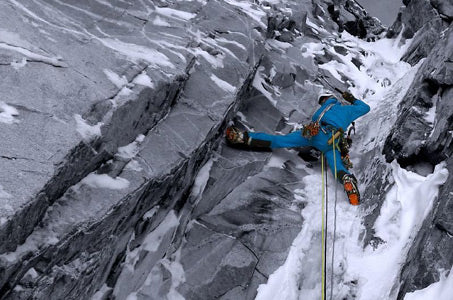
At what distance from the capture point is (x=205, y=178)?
20.2 ft

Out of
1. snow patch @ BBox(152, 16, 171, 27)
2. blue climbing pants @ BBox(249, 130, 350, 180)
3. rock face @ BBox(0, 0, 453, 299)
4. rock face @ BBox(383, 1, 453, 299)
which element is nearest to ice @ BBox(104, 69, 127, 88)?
rock face @ BBox(0, 0, 453, 299)

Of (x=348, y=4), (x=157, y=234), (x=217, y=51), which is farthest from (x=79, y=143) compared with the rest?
(x=348, y=4)

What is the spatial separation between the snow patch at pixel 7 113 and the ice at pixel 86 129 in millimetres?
569

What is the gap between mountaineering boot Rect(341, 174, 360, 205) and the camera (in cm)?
611

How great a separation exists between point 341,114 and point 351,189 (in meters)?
1.58

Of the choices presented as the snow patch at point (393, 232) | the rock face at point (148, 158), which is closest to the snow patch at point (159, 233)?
the rock face at point (148, 158)

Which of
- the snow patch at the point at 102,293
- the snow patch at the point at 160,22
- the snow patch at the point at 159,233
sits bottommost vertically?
the snow patch at the point at 102,293

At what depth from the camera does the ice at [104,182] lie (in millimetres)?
4537

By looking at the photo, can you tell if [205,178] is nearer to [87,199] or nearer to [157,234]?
[157,234]

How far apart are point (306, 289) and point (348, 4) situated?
1764 centimetres

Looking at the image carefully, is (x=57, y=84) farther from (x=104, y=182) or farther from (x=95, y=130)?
(x=104, y=182)

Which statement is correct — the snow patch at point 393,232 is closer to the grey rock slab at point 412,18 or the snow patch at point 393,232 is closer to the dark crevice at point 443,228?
the dark crevice at point 443,228

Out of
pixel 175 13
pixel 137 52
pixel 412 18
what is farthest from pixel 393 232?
pixel 412 18

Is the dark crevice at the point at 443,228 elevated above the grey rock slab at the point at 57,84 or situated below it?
above
